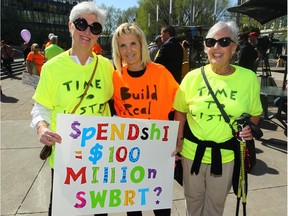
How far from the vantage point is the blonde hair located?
221 centimetres

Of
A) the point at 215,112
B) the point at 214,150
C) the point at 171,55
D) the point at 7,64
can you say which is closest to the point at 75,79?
the point at 215,112

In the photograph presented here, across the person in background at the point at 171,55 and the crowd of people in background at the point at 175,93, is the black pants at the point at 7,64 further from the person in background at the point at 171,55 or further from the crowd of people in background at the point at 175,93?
the crowd of people in background at the point at 175,93

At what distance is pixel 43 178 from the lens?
3.83 m

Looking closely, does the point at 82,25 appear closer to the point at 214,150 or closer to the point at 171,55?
the point at 214,150

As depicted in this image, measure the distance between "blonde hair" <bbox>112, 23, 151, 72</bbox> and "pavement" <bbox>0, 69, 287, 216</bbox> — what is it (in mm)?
1705

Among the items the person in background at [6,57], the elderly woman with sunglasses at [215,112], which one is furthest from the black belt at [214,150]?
the person in background at [6,57]

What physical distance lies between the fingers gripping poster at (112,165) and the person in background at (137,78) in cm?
15

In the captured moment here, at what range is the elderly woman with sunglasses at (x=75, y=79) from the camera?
205 cm

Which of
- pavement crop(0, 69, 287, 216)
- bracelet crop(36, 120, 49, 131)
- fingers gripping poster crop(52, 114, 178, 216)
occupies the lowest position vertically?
pavement crop(0, 69, 287, 216)

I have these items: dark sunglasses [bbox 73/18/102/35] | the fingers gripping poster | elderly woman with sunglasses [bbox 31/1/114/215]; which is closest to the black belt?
the fingers gripping poster

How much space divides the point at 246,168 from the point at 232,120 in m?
0.39

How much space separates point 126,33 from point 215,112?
0.91 metres

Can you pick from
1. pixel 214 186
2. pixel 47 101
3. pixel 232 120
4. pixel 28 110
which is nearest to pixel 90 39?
pixel 47 101

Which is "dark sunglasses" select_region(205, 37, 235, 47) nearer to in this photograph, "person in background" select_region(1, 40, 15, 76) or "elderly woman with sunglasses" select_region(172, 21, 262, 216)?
"elderly woman with sunglasses" select_region(172, 21, 262, 216)
